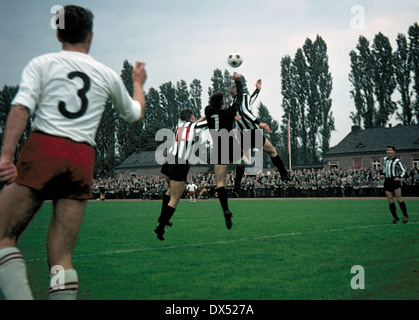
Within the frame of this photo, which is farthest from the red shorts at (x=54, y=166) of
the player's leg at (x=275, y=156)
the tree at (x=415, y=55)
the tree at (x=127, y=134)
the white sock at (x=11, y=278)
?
the tree at (x=127, y=134)

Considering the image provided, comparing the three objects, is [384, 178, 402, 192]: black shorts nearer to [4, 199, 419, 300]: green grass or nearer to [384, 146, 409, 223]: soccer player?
[384, 146, 409, 223]: soccer player

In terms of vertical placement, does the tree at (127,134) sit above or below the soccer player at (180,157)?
above

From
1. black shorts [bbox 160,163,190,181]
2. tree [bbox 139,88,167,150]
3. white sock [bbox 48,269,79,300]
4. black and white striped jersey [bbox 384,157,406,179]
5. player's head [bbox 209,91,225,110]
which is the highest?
tree [bbox 139,88,167,150]

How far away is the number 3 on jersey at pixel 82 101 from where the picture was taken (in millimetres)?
3357

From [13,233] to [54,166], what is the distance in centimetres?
59

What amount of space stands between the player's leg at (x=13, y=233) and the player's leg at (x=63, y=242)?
22 centimetres

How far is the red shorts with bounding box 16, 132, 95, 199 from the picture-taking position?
3.21 m

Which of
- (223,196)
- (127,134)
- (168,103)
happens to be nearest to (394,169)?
(223,196)

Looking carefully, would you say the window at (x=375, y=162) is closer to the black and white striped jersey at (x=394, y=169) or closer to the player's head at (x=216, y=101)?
the black and white striped jersey at (x=394, y=169)

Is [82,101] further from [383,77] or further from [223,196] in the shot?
[383,77]

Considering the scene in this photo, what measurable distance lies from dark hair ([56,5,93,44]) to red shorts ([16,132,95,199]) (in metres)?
0.85

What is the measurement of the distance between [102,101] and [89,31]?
0.59m

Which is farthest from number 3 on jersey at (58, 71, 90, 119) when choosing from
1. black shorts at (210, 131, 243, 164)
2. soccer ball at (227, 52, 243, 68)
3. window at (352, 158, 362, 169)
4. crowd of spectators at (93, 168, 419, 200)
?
window at (352, 158, 362, 169)

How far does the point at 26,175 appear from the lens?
320 cm
